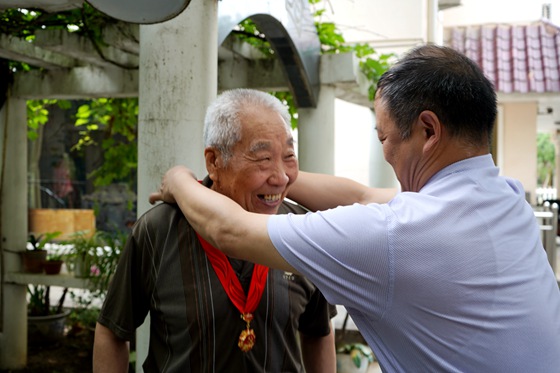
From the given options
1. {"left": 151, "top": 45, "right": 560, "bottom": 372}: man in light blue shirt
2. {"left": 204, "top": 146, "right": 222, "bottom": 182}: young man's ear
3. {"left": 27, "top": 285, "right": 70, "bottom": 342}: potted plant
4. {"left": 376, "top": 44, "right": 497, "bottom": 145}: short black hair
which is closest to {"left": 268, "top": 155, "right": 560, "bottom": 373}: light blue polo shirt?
{"left": 151, "top": 45, "right": 560, "bottom": 372}: man in light blue shirt

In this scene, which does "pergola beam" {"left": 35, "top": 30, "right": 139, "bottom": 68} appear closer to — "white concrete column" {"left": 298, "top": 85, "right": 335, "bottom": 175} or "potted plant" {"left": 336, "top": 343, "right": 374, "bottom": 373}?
"white concrete column" {"left": 298, "top": 85, "right": 335, "bottom": 175}

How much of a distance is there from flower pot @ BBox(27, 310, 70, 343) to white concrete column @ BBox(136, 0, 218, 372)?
15.4ft

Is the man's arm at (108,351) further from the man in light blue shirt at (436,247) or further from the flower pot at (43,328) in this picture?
the flower pot at (43,328)

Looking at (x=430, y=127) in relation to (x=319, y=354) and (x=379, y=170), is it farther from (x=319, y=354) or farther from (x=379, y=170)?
(x=379, y=170)

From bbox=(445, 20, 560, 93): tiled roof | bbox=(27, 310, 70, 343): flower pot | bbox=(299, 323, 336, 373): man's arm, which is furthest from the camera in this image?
bbox=(445, 20, 560, 93): tiled roof

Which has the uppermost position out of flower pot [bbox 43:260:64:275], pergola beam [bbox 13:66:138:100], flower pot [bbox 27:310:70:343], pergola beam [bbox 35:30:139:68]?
pergola beam [bbox 35:30:139:68]

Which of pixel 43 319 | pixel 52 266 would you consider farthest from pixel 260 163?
pixel 43 319

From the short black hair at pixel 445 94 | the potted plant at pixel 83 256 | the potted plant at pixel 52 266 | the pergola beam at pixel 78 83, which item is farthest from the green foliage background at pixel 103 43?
the short black hair at pixel 445 94

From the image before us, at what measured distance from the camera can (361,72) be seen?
5945 millimetres

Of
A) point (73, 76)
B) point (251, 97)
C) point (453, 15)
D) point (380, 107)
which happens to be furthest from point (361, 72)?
point (453, 15)

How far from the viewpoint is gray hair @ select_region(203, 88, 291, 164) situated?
212 cm

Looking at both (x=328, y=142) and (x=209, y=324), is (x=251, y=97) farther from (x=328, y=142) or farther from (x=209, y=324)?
(x=328, y=142)

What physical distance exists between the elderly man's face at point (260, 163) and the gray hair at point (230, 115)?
0.07 feet

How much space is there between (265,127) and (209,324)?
0.66m
